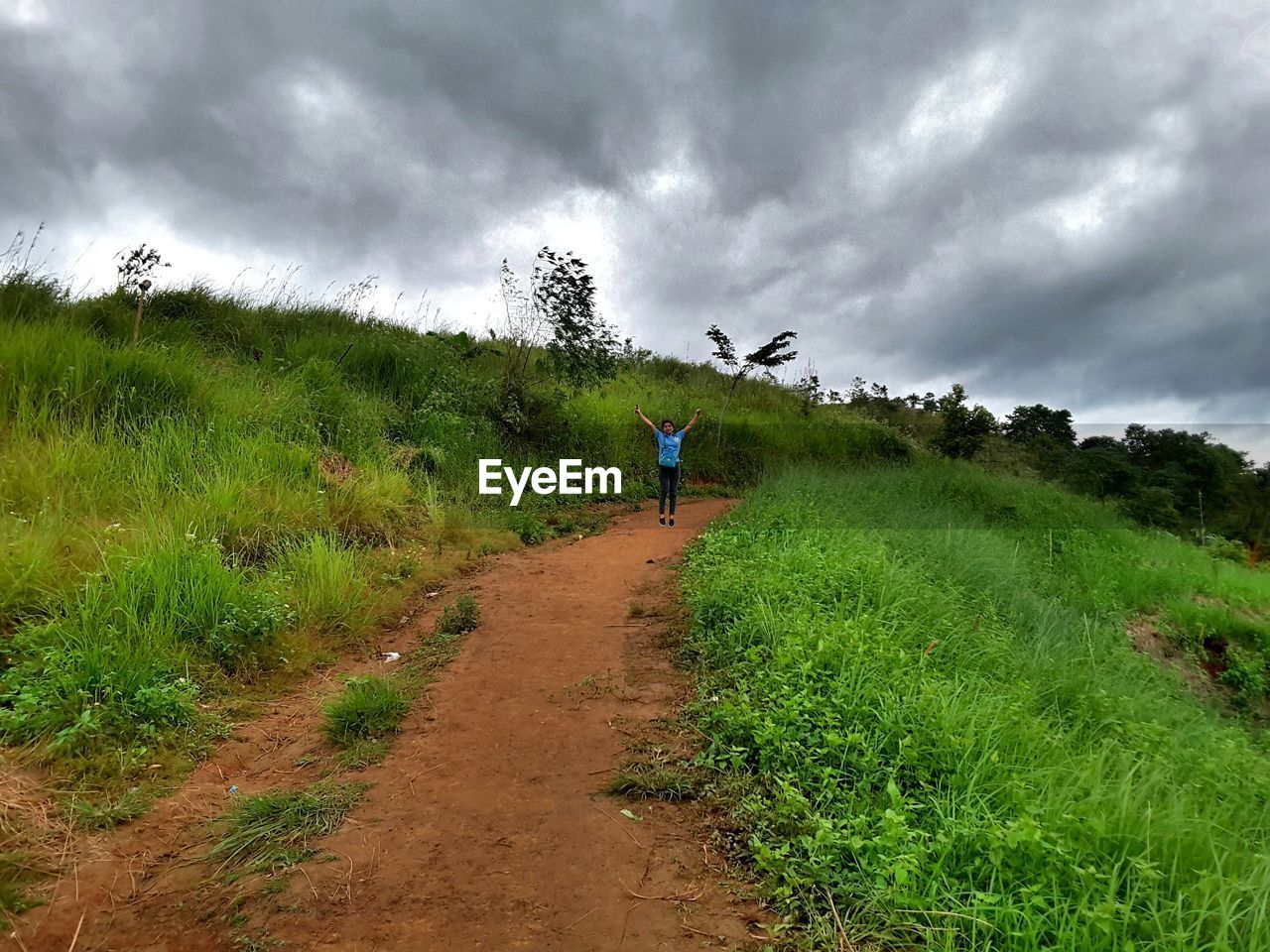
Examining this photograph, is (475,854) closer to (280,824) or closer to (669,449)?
(280,824)

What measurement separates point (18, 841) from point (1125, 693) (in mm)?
6507

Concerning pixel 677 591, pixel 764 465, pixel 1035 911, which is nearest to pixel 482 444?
pixel 677 591

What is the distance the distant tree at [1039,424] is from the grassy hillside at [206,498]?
1771 cm

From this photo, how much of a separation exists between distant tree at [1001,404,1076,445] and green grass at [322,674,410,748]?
24.1m

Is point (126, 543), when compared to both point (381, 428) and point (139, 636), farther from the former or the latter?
point (381, 428)

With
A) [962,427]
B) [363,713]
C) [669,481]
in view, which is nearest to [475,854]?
[363,713]

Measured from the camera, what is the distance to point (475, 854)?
280cm

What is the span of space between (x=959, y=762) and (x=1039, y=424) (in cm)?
2603

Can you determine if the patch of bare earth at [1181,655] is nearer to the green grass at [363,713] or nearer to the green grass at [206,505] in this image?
the green grass at [206,505]

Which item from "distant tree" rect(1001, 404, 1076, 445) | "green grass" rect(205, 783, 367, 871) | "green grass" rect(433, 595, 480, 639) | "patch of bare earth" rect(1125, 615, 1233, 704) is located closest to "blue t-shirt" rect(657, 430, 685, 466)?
"green grass" rect(433, 595, 480, 639)

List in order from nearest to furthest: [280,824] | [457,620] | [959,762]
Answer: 1. [280,824]
2. [959,762]
3. [457,620]

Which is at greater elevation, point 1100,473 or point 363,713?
point 1100,473

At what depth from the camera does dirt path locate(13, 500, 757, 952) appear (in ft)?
7.78

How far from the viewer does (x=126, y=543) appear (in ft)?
15.8
